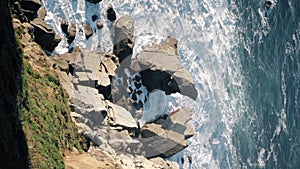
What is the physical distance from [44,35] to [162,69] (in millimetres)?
9226

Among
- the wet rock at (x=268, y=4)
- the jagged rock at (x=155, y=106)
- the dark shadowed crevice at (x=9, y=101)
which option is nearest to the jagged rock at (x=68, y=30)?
the jagged rock at (x=155, y=106)

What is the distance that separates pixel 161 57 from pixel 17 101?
15.1 meters

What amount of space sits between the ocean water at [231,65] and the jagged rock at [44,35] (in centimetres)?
312

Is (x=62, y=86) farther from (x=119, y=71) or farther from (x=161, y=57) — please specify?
(x=161, y=57)

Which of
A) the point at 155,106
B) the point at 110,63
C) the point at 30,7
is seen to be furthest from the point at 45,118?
the point at 155,106

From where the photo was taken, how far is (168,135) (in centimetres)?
3884

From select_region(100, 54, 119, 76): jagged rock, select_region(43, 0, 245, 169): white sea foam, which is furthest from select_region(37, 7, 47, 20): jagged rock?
select_region(100, 54, 119, 76): jagged rock

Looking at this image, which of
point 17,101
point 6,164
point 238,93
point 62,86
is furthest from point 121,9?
point 6,164

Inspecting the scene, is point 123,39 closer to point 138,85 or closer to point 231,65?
point 138,85

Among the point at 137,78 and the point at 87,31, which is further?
the point at 137,78

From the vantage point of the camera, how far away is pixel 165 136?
38656mm

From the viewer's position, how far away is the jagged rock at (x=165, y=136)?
125 feet

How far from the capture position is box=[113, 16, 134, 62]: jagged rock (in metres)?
38.8

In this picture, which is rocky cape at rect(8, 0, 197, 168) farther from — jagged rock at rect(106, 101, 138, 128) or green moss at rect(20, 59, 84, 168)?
green moss at rect(20, 59, 84, 168)
